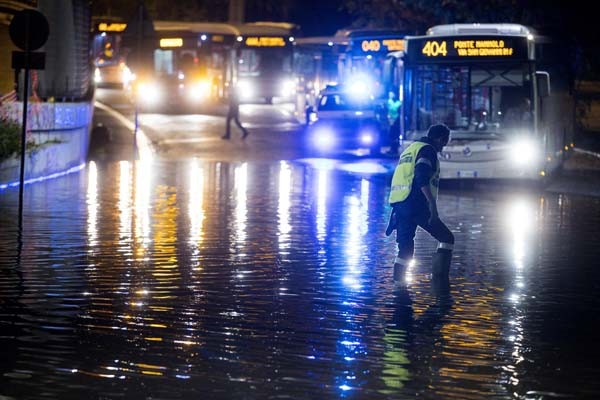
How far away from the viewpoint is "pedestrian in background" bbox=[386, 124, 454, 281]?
43.1ft

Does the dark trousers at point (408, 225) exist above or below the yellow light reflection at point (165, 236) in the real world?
above

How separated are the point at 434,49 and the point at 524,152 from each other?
2781mm

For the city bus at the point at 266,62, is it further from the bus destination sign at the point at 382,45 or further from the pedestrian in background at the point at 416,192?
the pedestrian in background at the point at 416,192

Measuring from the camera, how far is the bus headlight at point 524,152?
26156mm

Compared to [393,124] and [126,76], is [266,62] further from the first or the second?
[393,124]

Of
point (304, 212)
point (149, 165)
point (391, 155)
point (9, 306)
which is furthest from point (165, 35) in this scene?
point (9, 306)

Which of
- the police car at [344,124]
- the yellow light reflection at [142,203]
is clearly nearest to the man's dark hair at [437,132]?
→ the yellow light reflection at [142,203]

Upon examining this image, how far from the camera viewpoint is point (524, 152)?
26.3 m

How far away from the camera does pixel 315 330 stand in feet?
35.0

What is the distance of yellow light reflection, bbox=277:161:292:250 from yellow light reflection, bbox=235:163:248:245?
0.50m

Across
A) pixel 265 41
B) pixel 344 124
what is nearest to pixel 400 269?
pixel 344 124

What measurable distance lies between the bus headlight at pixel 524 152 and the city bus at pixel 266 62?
38.1 m

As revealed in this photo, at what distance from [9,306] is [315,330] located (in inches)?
106

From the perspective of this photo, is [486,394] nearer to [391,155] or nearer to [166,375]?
[166,375]
